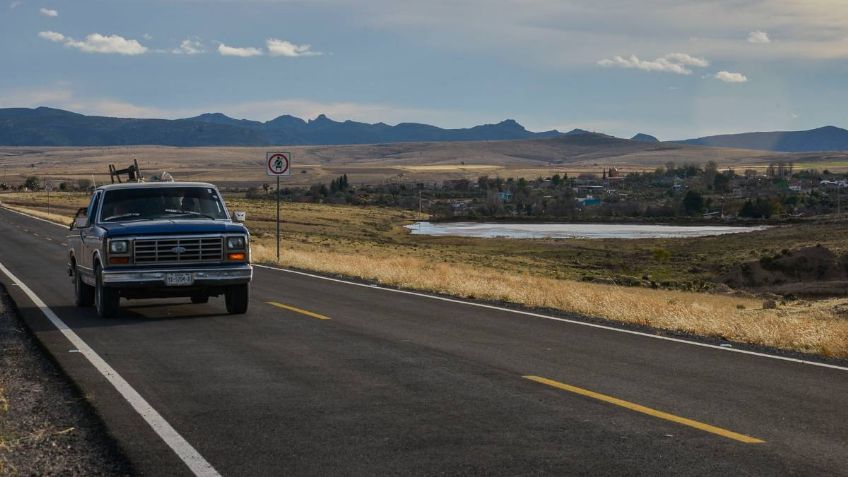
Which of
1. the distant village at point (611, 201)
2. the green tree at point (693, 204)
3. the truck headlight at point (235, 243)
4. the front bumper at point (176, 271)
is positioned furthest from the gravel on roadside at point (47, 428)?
the green tree at point (693, 204)

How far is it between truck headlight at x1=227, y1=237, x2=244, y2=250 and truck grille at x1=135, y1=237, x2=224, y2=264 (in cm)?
33

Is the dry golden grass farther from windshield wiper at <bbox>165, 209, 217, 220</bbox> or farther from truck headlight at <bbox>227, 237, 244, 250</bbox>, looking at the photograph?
windshield wiper at <bbox>165, 209, 217, 220</bbox>

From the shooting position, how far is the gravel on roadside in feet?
22.8

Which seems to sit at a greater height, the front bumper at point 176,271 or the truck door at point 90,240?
the truck door at point 90,240

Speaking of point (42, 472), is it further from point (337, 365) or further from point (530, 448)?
point (337, 365)

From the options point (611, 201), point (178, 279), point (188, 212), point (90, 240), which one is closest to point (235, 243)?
point (178, 279)

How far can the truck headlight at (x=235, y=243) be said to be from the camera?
15511 millimetres

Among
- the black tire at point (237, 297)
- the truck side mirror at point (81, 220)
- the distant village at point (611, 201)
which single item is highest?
the truck side mirror at point (81, 220)

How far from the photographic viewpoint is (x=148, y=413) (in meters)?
8.52

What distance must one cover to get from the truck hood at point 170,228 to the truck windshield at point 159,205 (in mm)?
459

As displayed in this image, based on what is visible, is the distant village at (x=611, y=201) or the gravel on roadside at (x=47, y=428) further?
the distant village at (x=611, y=201)

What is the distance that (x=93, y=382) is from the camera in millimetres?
9984

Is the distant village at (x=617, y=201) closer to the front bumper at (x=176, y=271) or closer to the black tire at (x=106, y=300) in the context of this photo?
the front bumper at (x=176, y=271)

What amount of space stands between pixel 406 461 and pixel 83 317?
1002 centimetres
